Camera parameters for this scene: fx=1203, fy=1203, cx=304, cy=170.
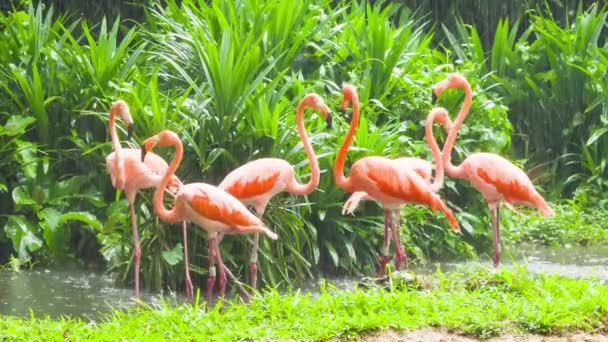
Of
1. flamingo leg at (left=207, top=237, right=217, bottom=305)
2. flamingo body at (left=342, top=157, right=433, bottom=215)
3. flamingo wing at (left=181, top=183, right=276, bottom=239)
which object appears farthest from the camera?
flamingo body at (left=342, top=157, right=433, bottom=215)

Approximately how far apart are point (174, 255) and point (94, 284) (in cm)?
80

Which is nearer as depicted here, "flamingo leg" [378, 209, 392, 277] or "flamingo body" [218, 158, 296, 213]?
"flamingo body" [218, 158, 296, 213]

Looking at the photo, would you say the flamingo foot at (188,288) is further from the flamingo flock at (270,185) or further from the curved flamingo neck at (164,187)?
the curved flamingo neck at (164,187)

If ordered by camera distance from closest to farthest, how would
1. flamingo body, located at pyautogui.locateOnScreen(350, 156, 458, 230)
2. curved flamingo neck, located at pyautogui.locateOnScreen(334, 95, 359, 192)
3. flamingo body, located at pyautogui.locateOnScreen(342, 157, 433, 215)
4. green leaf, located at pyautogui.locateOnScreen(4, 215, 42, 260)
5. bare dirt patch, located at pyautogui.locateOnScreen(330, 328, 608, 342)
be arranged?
bare dirt patch, located at pyautogui.locateOnScreen(330, 328, 608, 342) → flamingo body, located at pyautogui.locateOnScreen(350, 156, 458, 230) → curved flamingo neck, located at pyautogui.locateOnScreen(334, 95, 359, 192) → flamingo body, located at pyautogui.locateOnScreen(342, 157, 433, 215) → green leaf, located at pyautogui.locateOnScreen(4, 215, 42, 260)

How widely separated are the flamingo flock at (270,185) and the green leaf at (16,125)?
1374mm

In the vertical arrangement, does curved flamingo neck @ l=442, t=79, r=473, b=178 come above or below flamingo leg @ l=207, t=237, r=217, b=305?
above

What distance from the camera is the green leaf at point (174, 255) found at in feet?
26.7

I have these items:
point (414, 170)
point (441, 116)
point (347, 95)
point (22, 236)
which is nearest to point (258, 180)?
point (347, 95)

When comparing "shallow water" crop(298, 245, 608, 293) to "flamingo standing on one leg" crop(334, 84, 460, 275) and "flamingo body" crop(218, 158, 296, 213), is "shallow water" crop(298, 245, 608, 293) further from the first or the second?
"flamingo body" crop(218, 158, 296, 213)

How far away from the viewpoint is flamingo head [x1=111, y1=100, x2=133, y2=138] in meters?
7.86

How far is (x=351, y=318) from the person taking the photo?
6090mm

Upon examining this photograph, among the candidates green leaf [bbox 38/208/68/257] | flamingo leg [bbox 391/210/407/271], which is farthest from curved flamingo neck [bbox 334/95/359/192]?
green leaf [bbox 38/208/68/257]

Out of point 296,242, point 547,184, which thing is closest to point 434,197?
point 296,242

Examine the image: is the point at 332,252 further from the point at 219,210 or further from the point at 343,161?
the point at 219,210
